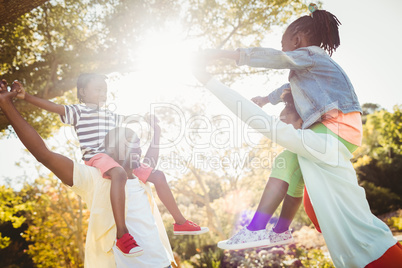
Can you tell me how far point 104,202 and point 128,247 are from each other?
0.43 meters

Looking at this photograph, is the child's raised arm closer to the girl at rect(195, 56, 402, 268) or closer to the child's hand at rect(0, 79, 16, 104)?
the child's hand at rect(0, 79, 16, 104)

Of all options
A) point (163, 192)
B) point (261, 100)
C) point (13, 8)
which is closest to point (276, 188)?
point (261, 100)

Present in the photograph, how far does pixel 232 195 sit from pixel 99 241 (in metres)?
8.83

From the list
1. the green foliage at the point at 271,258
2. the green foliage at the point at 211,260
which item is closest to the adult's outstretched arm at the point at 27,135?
the green foliage at the point at 271,258

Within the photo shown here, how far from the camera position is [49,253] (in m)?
11.0

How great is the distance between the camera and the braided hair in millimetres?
1855

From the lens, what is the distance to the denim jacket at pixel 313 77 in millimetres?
1635

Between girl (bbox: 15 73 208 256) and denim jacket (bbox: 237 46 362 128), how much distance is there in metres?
1.30

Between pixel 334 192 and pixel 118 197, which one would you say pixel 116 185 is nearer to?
pixel 118 197

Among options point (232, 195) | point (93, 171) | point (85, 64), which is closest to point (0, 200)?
point (85, 64)

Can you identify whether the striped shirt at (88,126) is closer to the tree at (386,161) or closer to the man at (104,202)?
the man at (104,202)

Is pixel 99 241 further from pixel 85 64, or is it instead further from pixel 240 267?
pixel 240 267

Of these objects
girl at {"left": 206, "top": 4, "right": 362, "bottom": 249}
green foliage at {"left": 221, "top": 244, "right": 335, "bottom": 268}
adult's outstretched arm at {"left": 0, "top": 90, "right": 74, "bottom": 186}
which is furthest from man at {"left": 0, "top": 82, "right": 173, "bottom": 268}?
green foliage at {"left": 221, "top": 244, "right": 335, "bottom": 268}

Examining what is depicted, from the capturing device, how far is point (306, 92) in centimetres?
180
